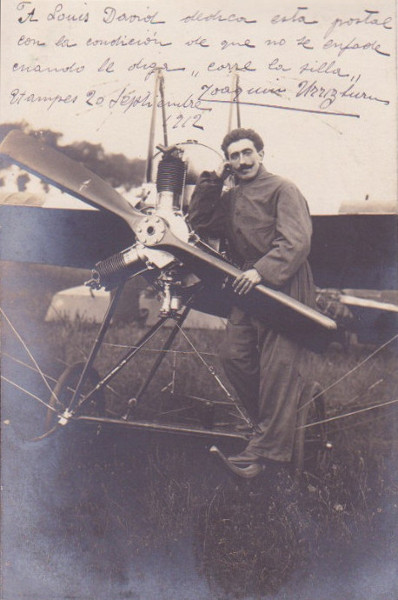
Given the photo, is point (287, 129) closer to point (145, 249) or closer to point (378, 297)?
point (145, 249)

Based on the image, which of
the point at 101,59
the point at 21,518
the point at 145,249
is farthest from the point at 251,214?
the point at 21,518

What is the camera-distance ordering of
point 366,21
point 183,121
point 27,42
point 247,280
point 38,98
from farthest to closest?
point 183,121
point 38,98
point 27,42
point 366,21
point 247,280

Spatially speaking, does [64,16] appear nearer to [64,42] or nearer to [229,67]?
[64,42]

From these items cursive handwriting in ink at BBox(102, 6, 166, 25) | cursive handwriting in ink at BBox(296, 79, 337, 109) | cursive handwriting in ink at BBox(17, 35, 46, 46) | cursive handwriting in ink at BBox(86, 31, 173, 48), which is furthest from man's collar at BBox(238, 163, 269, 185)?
cursive handwriting in ink at BBox(17, 35, 46, 46)

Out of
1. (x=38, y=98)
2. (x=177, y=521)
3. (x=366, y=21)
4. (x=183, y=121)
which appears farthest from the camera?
(x=183, y=121)

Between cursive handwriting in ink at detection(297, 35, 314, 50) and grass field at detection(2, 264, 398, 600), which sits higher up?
cursive handwriting in ink at detection(297, 35, 314, 50)

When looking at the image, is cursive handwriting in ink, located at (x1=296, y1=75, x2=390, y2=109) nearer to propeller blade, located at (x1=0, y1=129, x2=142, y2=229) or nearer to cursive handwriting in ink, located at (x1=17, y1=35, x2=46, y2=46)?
propeller blade, located at (x1=0, y1=129, x2=142, y2=229)

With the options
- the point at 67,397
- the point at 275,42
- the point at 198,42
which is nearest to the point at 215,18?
the point at 198,42
